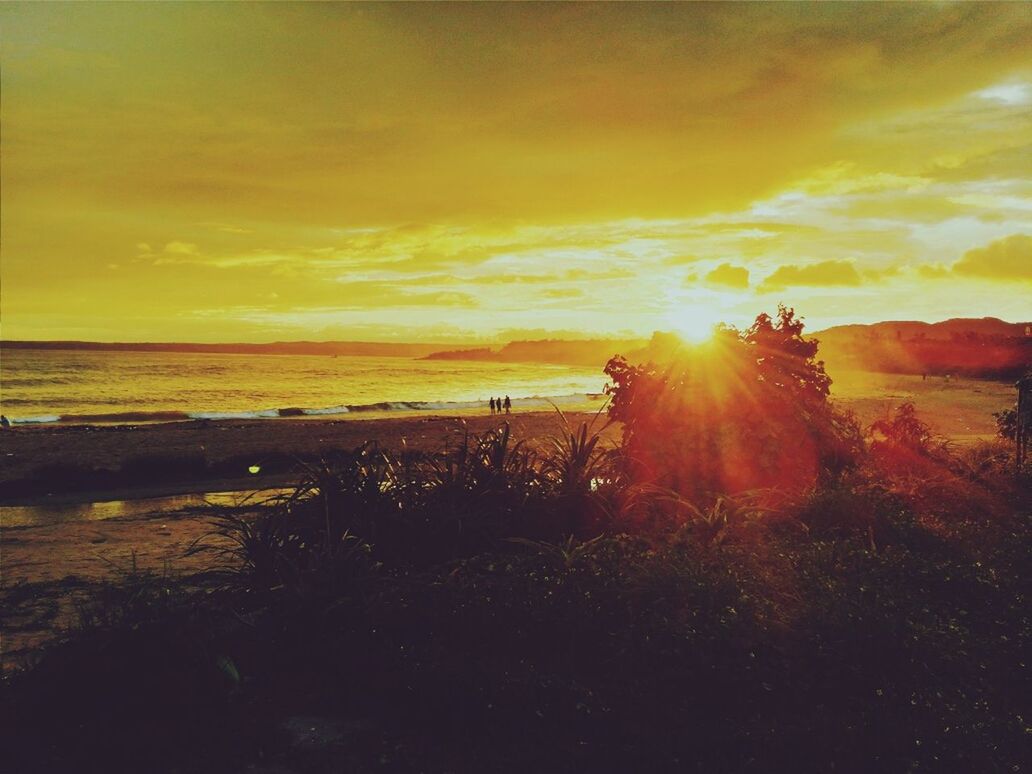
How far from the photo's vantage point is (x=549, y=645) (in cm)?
557

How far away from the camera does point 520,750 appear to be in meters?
4.31

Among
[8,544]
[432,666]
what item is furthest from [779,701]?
[8,544]

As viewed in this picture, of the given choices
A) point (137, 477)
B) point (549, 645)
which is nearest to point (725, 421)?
point (549, 645)

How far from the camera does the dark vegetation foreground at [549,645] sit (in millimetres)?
4355

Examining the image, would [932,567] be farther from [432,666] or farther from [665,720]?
[432,666]

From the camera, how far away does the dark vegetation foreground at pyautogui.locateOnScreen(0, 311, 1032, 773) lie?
4355 mm

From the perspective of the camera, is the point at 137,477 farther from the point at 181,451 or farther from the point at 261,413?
the point at 261,413

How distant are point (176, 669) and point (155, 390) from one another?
73.8 meters

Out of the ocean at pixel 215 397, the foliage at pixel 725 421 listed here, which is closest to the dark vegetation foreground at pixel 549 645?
the foliage at pixel 725 421

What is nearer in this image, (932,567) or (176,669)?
(176,669)

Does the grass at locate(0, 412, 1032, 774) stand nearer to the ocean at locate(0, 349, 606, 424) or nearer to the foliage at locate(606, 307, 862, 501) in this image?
the foliage at locate(606, 307, 862, 501)

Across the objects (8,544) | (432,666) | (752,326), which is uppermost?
(752,326)

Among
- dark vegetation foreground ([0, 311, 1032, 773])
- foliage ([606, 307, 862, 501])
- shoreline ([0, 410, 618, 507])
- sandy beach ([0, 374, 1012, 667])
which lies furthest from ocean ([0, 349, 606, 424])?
dark vegetation foreground ([0, 311, 1032, 773])

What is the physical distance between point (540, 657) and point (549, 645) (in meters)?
0.21
